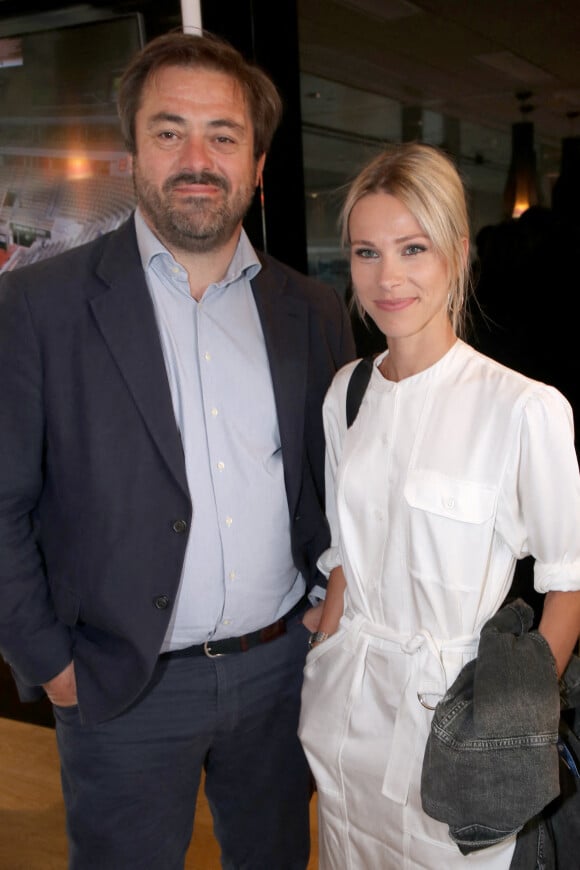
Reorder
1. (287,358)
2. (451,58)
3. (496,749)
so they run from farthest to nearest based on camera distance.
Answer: (451,58) < (287,358) < (496,749)

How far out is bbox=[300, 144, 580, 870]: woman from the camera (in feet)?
4.53

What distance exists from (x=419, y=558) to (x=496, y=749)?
33 centimetres

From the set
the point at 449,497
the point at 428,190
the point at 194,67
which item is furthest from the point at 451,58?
the point at 449,497

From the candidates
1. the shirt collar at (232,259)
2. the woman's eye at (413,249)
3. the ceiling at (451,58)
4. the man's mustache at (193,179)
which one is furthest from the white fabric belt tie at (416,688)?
the ceiling at (451,58)

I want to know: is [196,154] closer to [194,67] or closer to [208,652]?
[194,67]

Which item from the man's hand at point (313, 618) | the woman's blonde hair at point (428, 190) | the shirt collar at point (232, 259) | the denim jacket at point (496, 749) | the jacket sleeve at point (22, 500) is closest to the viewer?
the denim jacket at point (496, 749)

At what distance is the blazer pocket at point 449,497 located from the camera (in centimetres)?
138

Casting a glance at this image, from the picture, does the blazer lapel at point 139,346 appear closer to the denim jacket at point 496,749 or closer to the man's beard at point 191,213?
the man's beard at point 191,213

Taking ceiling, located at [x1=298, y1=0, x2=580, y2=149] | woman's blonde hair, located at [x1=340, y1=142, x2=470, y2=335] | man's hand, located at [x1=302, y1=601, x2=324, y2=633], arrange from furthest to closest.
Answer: ceiling, located at [x1=298, y1=0, x2=580, y2=149] < man's hand, located at [x1=302, y1=601, x2=324, y2=633] < woman's blonde hair, located at [x1=340, y1=142, x2=470, y2=335]

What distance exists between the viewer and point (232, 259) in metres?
1.83

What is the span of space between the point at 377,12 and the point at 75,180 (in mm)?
1207

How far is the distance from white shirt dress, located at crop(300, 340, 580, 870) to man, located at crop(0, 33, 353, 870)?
244 mm

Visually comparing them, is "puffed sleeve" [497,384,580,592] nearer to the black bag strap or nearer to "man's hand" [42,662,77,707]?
the black bag strap

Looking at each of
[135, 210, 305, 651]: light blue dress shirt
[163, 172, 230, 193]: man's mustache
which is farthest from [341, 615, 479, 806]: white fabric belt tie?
[163, 172, 230, 193]: man's mustache
